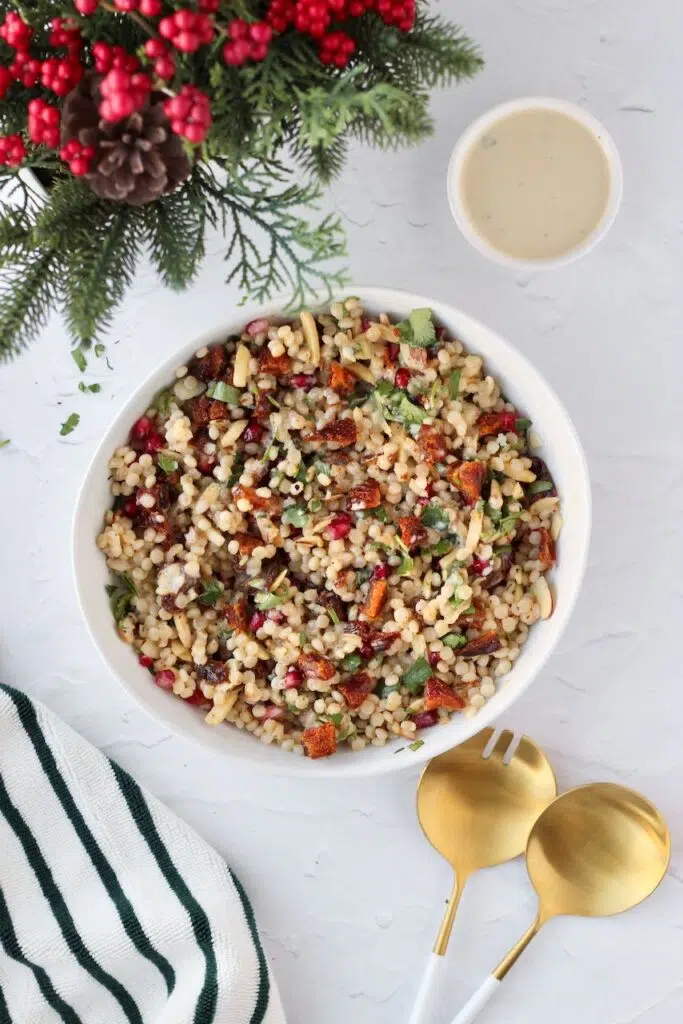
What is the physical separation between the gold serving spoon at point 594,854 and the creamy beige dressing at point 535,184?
0.89 meters

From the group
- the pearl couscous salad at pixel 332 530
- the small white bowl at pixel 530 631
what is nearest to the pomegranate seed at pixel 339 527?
the pearl couscous salad at pixel 332 530

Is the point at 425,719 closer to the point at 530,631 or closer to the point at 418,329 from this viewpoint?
the point at 530,631

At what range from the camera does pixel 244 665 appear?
1638 millimetres

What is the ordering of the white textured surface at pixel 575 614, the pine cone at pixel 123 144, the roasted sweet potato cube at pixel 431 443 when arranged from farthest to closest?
1. the white textured surface at pixel 575 614
2. the roasted sweet potato cube at pixel 431 443
3. the pine cone at pixel 123 144

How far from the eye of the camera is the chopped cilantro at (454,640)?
1.62 m

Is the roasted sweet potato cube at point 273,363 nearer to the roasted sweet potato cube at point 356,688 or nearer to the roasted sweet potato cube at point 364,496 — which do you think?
the roasted sweet potato cube at point 364,496

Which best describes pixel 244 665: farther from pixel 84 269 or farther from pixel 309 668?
pixel 84 269

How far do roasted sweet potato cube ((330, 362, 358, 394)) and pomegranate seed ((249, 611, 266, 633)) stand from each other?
1.17 feet

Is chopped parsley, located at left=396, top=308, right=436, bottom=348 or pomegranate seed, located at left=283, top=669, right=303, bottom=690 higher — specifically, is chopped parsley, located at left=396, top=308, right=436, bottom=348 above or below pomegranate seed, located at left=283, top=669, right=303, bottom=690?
above

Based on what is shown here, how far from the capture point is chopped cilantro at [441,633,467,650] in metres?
1.62

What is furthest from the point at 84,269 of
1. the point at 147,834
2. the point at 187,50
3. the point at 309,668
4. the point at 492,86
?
the point at 147,834

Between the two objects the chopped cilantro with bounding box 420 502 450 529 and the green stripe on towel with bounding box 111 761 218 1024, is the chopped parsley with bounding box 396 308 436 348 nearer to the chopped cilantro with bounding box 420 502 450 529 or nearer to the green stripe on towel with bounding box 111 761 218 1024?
the chopped cilantro with bounding box 420 502 450 529

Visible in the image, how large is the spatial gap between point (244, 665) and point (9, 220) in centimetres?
72

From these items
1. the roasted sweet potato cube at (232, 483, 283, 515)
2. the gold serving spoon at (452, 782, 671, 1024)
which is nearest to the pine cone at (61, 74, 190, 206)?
the roasted sweet potato cube at (232, 483, 283, 515)
